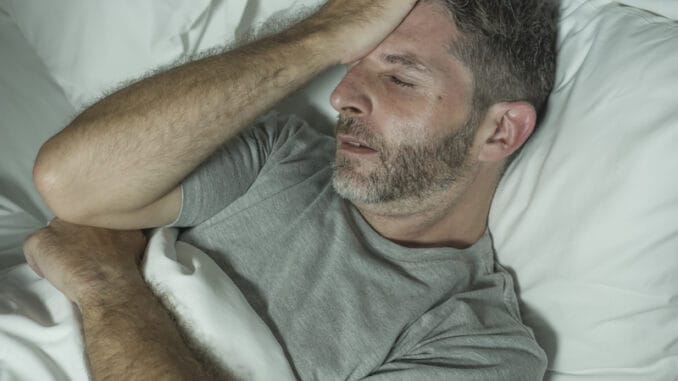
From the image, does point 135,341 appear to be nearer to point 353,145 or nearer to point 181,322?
point 181,322

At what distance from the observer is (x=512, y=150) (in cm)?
129

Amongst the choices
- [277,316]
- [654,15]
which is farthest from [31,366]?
[654,15]

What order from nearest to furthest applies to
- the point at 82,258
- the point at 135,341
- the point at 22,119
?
the point at 135,341
the point at 82,258
the point at 22,119

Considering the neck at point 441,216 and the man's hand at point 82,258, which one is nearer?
the man's hand at point 82,258

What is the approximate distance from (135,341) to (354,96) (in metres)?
0.52

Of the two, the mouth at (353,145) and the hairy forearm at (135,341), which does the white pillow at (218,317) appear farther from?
the mouth at (353,145)

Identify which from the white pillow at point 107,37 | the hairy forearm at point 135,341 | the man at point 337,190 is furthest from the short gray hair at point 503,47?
the hairy forearm at point 135,341

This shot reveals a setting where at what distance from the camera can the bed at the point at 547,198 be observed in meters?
1.08

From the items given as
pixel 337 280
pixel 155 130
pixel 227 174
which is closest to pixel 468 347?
pixel 337 280

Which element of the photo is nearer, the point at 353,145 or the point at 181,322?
the point at 181,322

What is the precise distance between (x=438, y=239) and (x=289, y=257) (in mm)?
311

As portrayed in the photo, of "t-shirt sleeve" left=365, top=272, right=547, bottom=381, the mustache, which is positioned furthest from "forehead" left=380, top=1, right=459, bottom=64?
"t-shirt sleeve" left=365, top=272, right=547, bottom=381

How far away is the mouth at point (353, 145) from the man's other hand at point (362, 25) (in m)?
0.13

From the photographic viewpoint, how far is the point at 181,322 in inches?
42.1
